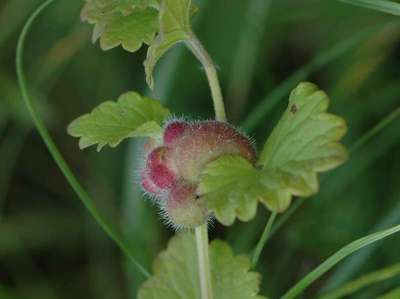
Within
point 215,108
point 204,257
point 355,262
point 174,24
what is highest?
point 174,24

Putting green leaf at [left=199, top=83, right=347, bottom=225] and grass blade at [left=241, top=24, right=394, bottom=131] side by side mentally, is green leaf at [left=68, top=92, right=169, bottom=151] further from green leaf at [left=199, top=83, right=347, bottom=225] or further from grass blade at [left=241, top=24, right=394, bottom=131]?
grass blade at [left=241, top=24, right=394, bottom=131]

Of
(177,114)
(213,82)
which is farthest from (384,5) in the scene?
(177,114)

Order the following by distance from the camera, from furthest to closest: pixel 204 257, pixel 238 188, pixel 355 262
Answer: pixel 355 262 < pixel 204 257 < pixel 238 188

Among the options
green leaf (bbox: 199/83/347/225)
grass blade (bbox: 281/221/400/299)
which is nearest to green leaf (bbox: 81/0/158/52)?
green leaf (bbox: 199/83/347/225)

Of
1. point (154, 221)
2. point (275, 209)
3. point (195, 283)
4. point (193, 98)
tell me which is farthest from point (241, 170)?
point (193, 98)

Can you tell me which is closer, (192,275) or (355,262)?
(192,275)

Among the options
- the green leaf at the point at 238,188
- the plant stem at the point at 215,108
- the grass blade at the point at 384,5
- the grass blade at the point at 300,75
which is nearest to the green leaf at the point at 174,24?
the plant stem at the point at 215,108

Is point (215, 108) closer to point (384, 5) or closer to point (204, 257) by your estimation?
point (204, 257)
